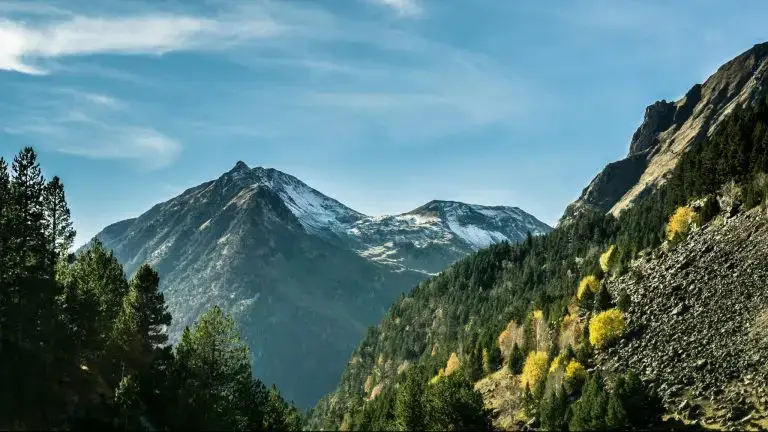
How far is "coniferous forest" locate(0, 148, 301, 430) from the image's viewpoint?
61250mm

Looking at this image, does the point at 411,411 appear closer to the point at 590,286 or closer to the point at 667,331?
the point at 667,331

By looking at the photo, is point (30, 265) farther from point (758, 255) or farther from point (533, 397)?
point (758, 255)

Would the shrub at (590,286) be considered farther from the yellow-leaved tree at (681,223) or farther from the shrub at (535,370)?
the yellow-leaved tree at (681,223)

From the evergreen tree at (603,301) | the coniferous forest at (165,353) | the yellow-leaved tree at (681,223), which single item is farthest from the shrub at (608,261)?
the evergreen tree at (603,301)

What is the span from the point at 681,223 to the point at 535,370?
3866 centimetres

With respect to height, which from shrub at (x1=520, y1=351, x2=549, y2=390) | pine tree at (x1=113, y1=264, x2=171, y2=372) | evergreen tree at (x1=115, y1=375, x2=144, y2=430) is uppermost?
pine tree at (x1=113, y1=264, x2=171, y2=372)

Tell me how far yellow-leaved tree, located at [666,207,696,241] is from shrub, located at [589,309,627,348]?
20.1m

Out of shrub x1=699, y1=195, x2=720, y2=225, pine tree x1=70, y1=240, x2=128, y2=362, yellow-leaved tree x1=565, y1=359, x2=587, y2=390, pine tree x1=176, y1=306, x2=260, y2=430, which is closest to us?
pine tree x1=70, y1=240, x2=128, y2=362

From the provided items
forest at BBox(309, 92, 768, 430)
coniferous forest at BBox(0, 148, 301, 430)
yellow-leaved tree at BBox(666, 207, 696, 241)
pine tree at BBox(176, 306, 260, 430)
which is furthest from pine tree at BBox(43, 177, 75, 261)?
yellow-leaved tree at BBox(666, 207, 696, 241)

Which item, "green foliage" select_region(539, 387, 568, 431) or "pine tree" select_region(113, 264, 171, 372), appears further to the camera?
"green foliage" select_region(539, 387, 568, 431)

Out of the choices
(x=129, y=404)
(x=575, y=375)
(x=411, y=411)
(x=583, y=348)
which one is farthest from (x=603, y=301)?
(x=129, y=404)

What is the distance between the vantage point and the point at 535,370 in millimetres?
117625

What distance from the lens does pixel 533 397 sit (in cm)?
10631

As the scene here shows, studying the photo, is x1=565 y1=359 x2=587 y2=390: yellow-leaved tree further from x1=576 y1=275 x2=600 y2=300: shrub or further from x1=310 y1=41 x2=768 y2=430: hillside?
x1=576 y1=275 x2=600 y2=300: shrub
